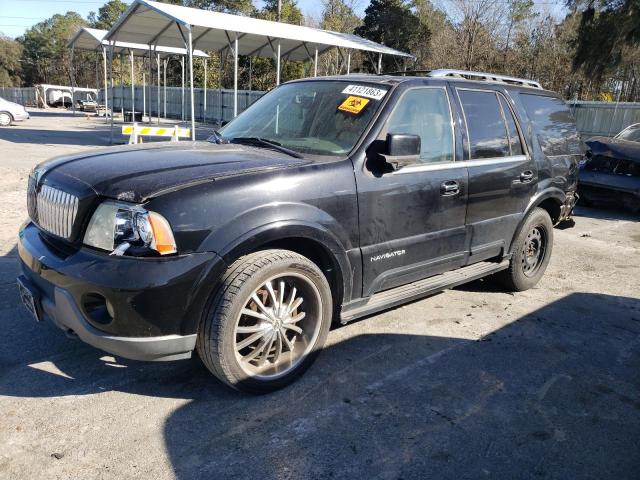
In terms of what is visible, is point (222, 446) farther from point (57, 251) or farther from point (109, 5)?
point (109, 5)

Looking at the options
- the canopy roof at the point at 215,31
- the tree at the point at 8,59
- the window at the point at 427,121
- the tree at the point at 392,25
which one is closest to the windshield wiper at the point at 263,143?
the window at the point at 427,121

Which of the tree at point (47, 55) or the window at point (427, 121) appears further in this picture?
the tree at point (47, 55)

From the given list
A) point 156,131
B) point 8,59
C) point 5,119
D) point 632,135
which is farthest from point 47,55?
point 632,135

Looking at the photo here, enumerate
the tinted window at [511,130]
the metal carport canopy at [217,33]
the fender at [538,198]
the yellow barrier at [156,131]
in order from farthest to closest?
1. the metal carport canopy at [217,33]
2. the yellow barrier at [156,131]
3. the fender at [538,198]
4. the tinted window at [511,130]

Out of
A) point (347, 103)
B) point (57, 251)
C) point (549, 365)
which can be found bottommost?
point (549, 365)

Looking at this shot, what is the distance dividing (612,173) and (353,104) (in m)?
7.53

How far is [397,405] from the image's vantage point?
312cm

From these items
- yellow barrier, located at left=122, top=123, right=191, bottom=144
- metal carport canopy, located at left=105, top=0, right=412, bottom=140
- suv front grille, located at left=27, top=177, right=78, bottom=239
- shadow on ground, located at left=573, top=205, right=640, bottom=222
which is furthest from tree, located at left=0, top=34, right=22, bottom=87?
suv front grille, located at left=27, top=177, right=78, bottom=239

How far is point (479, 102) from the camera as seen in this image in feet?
14.4

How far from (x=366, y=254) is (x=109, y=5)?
75879mm

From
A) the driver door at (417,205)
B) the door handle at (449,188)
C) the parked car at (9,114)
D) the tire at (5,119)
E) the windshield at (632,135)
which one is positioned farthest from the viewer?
the parked car at (9,114)

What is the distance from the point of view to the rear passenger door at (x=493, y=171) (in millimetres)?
4230

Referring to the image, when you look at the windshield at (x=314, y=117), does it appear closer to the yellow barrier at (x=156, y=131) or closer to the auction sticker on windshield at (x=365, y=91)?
the auction sticker on windshield at (x=365, y=91)

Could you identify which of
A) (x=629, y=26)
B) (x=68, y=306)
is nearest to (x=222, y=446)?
(x=68, y=306)
